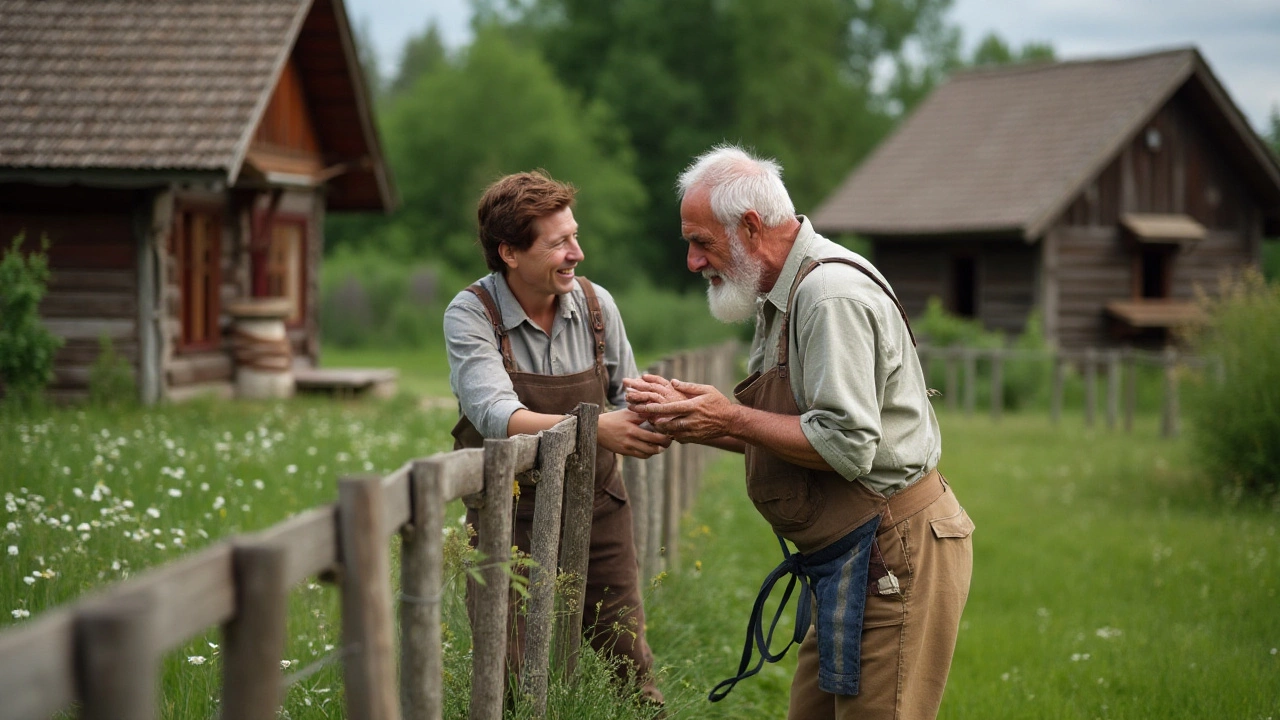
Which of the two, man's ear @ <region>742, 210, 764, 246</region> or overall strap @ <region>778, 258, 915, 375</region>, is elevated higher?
man's ear @ <region>742, 210, 764, 246</region>

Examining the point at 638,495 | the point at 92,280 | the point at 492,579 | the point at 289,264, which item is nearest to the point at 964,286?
the point at 289,264

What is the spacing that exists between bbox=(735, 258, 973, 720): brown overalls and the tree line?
33.9m

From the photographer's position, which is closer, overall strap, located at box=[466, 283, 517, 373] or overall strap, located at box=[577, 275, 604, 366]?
overall strap, located at box=[466, 283, 517, 373]

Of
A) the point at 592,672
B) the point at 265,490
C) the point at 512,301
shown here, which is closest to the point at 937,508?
the point at 592,672

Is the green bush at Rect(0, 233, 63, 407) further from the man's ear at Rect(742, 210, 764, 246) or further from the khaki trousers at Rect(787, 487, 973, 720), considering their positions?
the khaki trousers at Rect(787, 487, 973, 720)

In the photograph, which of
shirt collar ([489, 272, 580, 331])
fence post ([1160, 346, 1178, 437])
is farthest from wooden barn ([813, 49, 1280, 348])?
shirt collar ([489, 272, 580, 331])

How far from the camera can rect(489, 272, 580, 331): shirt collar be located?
4.01m

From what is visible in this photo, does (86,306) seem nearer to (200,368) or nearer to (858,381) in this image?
(200,368)

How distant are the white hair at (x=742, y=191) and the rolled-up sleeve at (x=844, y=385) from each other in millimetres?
423

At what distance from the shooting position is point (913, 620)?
11.5 feet

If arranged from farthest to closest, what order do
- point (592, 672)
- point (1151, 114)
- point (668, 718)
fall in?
point (1151, 114) < point (668, 718) < point (592, 672)

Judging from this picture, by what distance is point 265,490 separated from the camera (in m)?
7.64

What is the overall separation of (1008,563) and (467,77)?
1350 inches

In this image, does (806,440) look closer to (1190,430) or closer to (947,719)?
(947,719)
